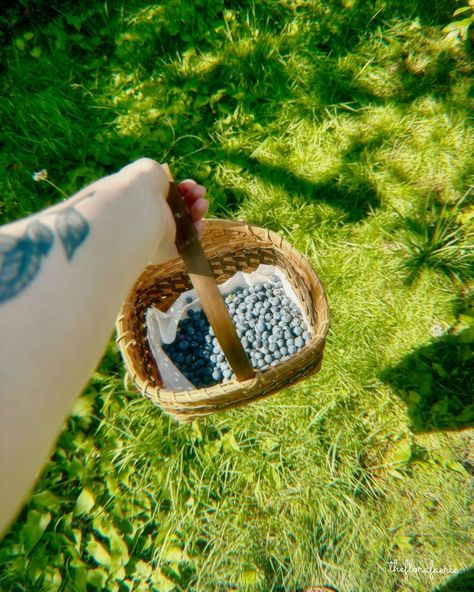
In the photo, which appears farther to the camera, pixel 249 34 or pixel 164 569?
pixel 249 34

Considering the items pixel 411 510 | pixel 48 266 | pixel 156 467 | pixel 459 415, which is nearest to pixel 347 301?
pixel 459 415

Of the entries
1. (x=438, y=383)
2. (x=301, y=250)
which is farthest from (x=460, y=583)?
(x=301, y=250)

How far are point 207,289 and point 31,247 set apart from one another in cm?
50

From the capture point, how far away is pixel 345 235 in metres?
2.34

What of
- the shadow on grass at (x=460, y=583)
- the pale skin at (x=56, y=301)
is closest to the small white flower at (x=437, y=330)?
the shadow on grass at (x=460, y=583)

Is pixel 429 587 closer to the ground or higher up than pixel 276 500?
closer to the ground

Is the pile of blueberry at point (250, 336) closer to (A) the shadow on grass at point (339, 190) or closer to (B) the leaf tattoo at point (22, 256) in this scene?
(A) the shadow on grass at point (339, 190)

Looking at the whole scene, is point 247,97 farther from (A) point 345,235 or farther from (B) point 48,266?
(B) point 48,266

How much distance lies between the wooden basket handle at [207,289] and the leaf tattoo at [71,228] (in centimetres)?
36

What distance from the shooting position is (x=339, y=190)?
7.78 ft

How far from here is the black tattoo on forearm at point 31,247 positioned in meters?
0.80

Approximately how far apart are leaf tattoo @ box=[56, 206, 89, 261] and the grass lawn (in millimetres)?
1233

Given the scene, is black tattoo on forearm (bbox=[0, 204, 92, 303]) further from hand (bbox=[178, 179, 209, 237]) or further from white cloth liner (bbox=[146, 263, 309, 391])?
white cloth liner (bbox=[146, 263, 309, 391])

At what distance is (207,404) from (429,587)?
126cm
